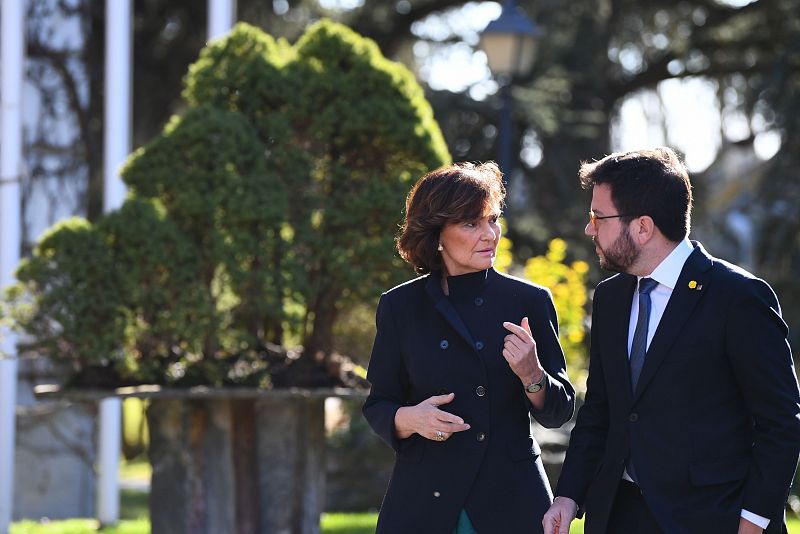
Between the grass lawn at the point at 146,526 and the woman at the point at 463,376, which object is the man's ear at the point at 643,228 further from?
the grass lawn at the point at 146,526

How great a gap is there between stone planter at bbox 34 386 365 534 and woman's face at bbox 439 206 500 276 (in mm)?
2672

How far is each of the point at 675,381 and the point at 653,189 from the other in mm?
558

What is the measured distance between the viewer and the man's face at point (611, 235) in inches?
145

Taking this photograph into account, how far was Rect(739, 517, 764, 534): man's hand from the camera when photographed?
342 cm

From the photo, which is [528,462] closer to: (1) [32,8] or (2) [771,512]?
(2) [771,512]

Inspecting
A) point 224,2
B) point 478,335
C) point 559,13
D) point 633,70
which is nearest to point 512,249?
point 559,13

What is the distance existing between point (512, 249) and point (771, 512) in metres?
11.9

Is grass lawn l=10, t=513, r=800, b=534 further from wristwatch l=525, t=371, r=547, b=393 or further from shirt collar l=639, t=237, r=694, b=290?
shirt collar l=639, t=237, r=694, b=290

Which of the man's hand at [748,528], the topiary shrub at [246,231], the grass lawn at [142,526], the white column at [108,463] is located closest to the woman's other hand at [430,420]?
the man's hand at [748,528]

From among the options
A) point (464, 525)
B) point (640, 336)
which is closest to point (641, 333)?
point (640, 336)

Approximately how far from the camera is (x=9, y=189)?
32.3ft

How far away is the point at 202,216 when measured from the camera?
6457 millimetres

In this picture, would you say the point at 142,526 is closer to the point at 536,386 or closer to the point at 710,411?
the point at 536,386

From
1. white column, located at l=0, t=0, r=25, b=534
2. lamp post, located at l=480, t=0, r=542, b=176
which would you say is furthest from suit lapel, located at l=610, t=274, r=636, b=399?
lamp post, located at l=480, t=0, r=542, b=176
